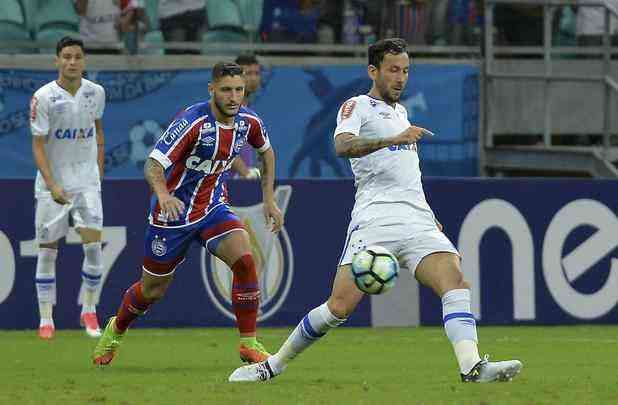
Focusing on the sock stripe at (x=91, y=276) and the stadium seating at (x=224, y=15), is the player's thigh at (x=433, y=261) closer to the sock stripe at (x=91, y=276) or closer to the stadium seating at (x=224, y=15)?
the sock stripe at (x=91, y=276)

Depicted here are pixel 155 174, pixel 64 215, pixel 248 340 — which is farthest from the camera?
pixel 64 215

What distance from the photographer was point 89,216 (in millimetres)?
A: 13109

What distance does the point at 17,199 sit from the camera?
551 inches

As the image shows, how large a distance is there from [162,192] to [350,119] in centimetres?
148

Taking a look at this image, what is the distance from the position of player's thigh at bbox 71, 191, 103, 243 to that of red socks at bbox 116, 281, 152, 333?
2.77m

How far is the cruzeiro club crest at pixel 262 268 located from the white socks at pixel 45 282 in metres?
1.63

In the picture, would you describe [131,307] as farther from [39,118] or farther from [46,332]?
[39,118]

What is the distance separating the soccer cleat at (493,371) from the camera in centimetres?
835

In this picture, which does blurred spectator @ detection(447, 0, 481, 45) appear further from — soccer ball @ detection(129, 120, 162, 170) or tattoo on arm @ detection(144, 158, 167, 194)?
tattoo on arm @ detection(144, 158, 167, 194)

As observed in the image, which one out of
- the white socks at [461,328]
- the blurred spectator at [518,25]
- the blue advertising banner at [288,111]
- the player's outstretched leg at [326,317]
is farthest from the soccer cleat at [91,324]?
the blurred spectator at [518,25]

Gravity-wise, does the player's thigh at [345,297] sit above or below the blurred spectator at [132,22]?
below

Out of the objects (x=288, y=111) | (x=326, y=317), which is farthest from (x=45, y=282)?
(x=288, y=111)

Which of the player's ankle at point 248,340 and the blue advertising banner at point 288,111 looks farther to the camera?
the blue advertising banner at point 288,111

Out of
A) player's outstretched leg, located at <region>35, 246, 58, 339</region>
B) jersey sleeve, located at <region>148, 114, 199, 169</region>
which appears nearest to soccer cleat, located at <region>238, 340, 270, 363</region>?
jersey sleeve, located at <region>148, 114, 199, 169</region>
